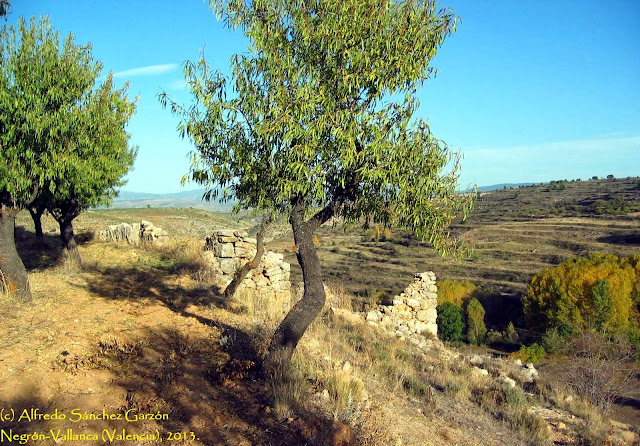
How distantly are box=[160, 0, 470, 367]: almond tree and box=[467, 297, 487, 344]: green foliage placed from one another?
3854cm

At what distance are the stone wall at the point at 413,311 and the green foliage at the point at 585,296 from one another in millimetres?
27760

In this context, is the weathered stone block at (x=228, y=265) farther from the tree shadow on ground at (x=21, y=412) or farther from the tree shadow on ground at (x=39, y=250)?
the tree shadow on ground at (x=21, y=412)

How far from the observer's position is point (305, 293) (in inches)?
295

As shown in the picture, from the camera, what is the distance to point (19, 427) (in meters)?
4.96

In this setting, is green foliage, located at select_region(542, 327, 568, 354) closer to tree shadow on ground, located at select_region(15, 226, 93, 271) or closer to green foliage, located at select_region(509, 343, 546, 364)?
green foliage, located at select_region(509, 343, 546, 364)

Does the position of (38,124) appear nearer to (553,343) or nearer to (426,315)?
(426,315)

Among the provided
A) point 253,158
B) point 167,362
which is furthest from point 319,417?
point 253,158

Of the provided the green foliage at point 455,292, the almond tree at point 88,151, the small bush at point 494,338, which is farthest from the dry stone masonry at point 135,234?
the green foliage at point 455,292

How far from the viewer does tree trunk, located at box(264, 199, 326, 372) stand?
7.31m

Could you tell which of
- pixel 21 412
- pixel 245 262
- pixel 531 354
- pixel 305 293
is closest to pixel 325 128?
pixel 305 293

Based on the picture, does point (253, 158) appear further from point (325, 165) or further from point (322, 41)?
point (322, 41)

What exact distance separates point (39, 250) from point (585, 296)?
47124 mm

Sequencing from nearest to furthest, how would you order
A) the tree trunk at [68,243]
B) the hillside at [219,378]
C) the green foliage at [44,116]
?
the hillside at [219,378]
the green foliage at [44,116]
the tree trunk at [68,243]

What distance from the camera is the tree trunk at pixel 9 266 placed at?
1001cm
